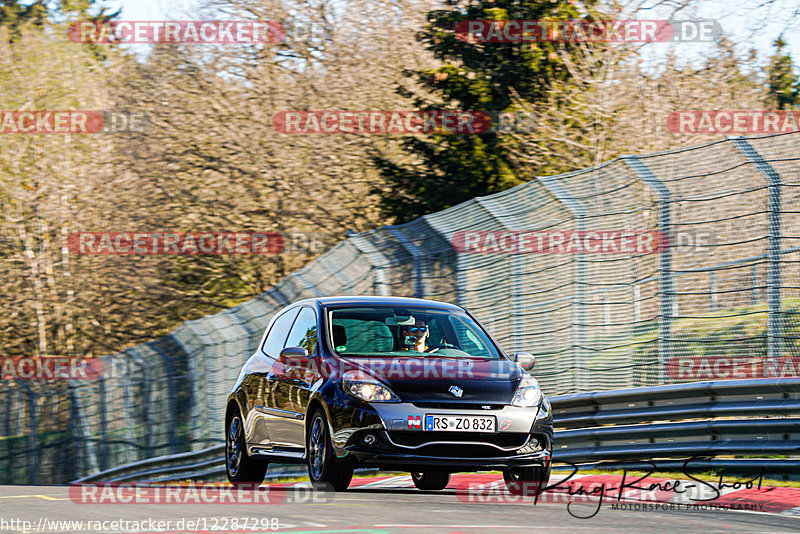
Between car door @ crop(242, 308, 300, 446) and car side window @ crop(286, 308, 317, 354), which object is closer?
car side window @ crop(286, 308, 317, 354)

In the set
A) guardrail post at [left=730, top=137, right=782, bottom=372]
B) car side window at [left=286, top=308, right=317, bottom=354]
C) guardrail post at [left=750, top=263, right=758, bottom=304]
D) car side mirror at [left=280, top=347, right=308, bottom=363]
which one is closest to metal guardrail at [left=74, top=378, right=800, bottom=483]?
guardrail post at [left=730, top=137, right=782, bottom=372]

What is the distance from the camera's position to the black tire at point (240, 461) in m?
11.6

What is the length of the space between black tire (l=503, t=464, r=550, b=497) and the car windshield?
3.40 ft

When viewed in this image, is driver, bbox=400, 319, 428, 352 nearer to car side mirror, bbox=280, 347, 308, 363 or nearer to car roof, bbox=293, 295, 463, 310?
car roof, bbox=293, 295, 463, 310

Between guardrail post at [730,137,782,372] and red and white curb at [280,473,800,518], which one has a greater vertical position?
guardrail post at [730,137,782,372]

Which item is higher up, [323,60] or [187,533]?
[323,60]

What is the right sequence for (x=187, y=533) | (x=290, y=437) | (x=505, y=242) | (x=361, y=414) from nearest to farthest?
1. (x=187, y=533)
2. (x=361, y=414)
3. (x=290, y=437)
4. (x=505, y=242)

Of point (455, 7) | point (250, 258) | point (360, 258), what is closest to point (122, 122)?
point (250, 258)

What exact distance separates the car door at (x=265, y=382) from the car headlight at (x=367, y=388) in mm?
1459

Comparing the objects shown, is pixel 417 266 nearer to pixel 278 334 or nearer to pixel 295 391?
pixel 278 334

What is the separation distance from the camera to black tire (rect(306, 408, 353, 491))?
9430 millimetres

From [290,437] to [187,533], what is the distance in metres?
3.28

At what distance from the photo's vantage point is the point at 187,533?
279 inches

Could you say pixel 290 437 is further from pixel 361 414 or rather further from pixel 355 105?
pixel 355 105
